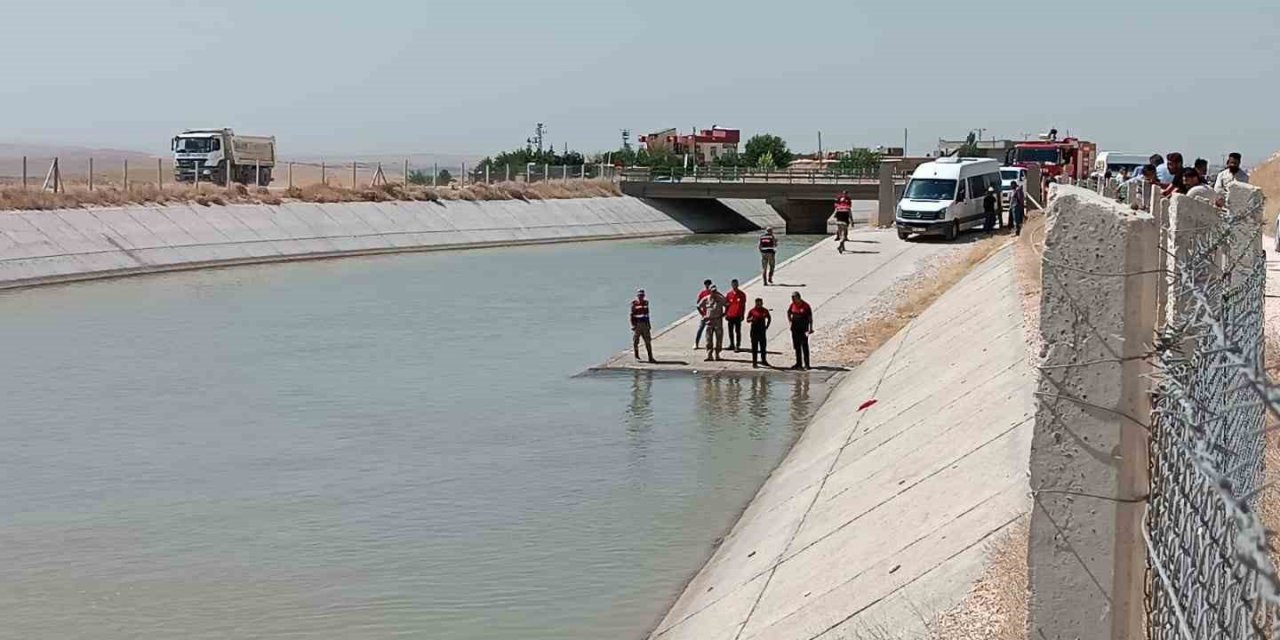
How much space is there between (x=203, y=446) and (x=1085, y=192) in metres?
18.2

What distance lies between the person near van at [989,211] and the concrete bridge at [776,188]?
20321 mm

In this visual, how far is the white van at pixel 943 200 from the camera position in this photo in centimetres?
5119

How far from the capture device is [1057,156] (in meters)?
64.9

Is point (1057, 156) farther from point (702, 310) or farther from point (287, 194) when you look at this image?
point (702, 310)

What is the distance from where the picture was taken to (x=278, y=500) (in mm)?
18719

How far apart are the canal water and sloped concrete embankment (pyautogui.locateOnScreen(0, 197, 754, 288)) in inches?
538

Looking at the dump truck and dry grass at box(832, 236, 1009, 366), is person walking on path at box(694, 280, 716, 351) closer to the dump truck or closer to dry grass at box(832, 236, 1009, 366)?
dry grass at box(832, 236, 1009, 366)

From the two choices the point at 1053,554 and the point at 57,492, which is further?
the point at 57,492

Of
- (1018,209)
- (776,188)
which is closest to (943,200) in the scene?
(1018,209)

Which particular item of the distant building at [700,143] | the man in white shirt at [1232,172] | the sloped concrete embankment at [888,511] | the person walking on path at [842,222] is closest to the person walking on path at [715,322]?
the sloped concrete embankment at [888,511]

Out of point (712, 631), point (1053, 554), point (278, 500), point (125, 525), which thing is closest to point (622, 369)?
point (278, 500)

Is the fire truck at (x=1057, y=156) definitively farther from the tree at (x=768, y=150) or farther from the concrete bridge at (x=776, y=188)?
the tree at (x=768, y=150)

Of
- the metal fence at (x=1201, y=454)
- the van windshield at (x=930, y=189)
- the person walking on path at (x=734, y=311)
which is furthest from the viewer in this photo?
the van windshield at (x=930, y=189)

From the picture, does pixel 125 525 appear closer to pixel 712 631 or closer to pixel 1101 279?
pixel 712 631
